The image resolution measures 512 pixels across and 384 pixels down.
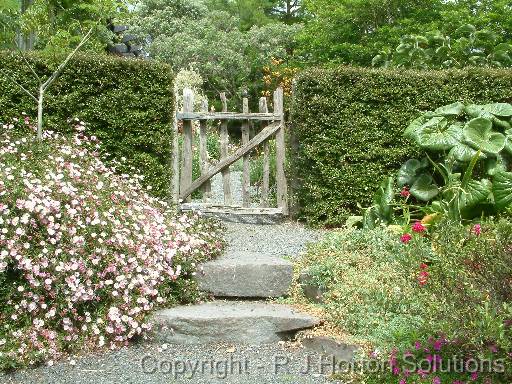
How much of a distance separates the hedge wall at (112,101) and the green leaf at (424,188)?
2886mm

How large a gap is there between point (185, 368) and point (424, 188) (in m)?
3.76

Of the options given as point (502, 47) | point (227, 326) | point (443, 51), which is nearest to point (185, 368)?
point (227, 326)

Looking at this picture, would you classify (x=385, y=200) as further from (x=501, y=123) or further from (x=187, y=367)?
(x=187, y=367)

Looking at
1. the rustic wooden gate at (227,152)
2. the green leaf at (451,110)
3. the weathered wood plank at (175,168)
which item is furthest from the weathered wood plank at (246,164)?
the green leaf at (451,110)

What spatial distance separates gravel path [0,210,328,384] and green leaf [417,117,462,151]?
3157mm

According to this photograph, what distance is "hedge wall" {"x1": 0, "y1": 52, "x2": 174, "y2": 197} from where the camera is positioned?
721 cm

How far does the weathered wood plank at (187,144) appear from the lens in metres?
7.93

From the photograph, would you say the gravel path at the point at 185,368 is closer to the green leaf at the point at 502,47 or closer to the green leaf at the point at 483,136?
the green leaf at the point at 483,136

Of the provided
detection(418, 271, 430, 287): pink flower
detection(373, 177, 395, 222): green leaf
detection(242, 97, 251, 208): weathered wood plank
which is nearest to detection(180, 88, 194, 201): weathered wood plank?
detection(242, 97, 251, 208): weathered wood plank

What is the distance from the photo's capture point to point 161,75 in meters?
7.48

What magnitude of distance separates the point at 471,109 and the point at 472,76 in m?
0.60

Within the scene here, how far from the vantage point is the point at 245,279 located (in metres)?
5.38

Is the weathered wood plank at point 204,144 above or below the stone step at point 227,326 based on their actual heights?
above

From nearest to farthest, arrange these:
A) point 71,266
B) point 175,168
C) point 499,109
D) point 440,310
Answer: point 440,310
point 71,266
point 499,109
point 175,168
